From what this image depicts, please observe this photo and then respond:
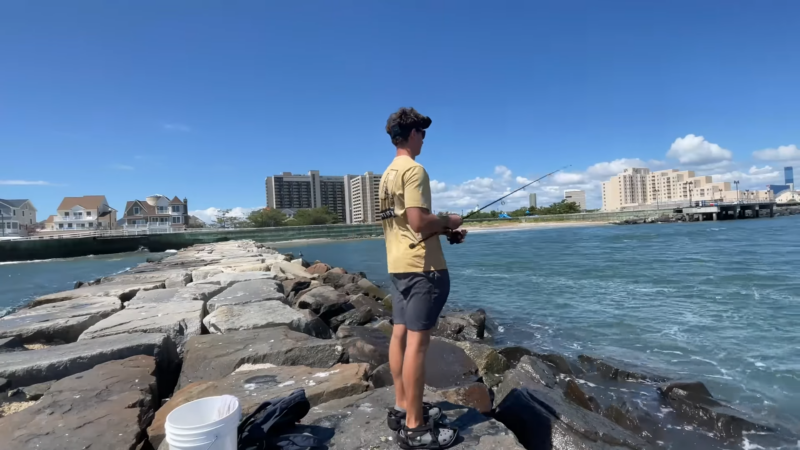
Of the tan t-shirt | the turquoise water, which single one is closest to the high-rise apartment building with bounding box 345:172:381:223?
the turquoise water

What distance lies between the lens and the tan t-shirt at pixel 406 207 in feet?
7.36

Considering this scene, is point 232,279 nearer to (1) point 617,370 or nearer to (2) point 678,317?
(1) point 617,370

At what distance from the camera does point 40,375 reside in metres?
3.38

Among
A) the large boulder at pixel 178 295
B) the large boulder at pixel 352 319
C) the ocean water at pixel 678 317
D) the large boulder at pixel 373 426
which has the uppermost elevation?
the large boulder at pixel 178 295

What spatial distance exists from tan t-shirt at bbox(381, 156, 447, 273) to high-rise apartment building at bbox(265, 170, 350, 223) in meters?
121

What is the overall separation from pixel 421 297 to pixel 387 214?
497mm

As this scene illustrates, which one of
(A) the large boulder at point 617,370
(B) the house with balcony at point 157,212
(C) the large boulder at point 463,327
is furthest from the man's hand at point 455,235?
(B) the house with balcony at point 157,212

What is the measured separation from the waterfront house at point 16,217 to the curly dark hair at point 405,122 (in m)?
79.1

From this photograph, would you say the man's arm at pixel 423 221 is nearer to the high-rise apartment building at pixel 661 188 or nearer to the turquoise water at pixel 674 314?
the turquoise water at pixel 674 314

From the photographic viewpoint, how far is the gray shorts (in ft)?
7.36

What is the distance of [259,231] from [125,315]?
53.6 metres

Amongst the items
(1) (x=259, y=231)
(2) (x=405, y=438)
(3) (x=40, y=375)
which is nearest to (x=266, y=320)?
(3) (x=40, y=375)

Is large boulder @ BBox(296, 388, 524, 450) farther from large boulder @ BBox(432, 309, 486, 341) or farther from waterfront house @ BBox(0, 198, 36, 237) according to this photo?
waterfront house @ BBox(0, 198, 36, 237)

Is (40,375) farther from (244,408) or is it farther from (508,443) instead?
(508,443)
